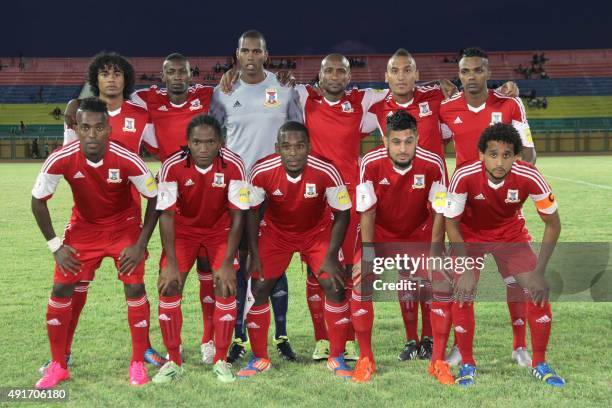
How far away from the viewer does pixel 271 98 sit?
16.1 ft

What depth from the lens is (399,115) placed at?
13.8ft

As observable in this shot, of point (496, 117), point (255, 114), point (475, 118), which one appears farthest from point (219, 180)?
point (496, 117)

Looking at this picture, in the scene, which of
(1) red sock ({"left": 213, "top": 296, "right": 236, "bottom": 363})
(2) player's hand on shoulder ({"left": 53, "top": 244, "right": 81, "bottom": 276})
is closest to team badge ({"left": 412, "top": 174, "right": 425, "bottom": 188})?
(1) red sock ({"left": 213, "top": 296, "right": 236, "bottom": 363})

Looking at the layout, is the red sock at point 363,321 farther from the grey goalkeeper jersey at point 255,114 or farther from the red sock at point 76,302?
the red sock at point 76,302

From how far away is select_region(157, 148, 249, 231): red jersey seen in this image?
4.22 metres

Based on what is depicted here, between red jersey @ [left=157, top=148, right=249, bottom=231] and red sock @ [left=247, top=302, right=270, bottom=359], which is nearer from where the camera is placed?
red jersey @ [left=157, top=148, right=249, bottom=231]

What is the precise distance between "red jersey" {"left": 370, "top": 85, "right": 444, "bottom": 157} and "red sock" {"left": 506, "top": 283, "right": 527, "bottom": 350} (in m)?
1.06

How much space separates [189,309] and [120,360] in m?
1.46

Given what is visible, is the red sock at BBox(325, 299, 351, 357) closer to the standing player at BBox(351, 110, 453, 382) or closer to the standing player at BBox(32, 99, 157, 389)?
the standing player at BBox(351, 110, 453, 382)

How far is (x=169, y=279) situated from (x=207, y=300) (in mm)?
628

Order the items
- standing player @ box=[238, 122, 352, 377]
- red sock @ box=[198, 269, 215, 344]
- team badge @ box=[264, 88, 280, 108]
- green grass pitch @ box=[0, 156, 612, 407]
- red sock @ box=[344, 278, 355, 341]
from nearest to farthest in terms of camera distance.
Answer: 1. green grass pitch @ box=[0, 156, 612, 407]
2. standing player @ box=[238, 122, 352, 377]
3. red sock @ box=[344, 278, 355, 341]
4. red sock @ box=[198, 269, 215, 344]
5. team badge @ box=[264, 88, 280, 108]

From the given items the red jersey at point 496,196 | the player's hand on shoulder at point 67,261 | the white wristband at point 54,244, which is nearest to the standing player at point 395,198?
the red jersey at point 496,196

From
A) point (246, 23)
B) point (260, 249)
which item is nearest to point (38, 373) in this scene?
point (260, 249)

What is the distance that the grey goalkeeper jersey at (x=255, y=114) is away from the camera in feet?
15.9
